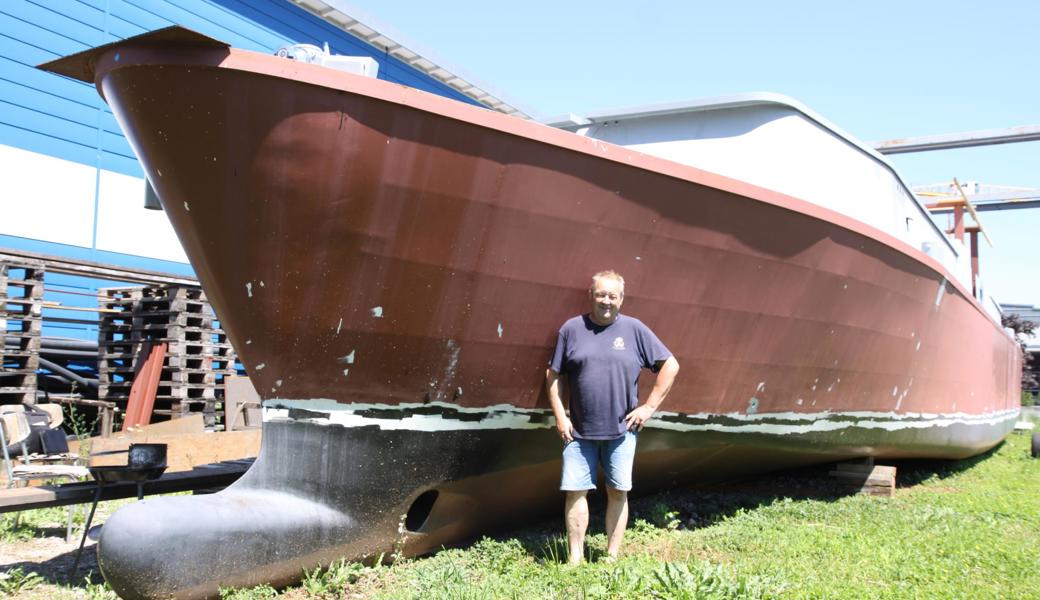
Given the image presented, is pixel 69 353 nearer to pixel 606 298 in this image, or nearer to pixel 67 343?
pixel 67 343

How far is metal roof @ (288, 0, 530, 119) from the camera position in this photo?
43.5 feet

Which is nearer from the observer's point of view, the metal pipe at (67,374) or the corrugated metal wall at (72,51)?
the corrugated metal wall at (72,51)

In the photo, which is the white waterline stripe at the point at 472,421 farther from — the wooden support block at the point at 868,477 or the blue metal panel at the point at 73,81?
the blue metal panel at the point at 73,81

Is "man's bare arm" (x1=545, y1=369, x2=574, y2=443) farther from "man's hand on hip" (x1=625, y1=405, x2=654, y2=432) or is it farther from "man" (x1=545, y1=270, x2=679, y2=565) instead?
"man's hand on hip" (x1=625, y1=405, x2=654, y2=432)

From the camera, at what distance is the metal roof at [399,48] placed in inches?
523

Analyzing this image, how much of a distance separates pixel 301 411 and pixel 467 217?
112cm

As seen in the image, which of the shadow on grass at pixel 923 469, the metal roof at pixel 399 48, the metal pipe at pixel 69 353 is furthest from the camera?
the metal roof at pixel 399 48

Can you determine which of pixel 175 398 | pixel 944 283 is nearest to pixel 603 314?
pixel 944 283

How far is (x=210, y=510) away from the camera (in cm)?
329

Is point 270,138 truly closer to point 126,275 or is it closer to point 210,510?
point 210,510

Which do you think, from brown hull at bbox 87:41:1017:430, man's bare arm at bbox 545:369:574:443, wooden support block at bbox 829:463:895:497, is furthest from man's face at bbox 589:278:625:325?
wooden support block at bbox 829:463:895:497

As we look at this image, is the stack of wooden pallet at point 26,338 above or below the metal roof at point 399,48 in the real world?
below

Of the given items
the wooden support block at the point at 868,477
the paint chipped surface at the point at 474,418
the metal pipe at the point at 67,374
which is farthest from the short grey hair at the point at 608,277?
the metal pipe at the point at 67,374

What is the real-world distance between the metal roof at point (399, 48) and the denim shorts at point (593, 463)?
8.70m
